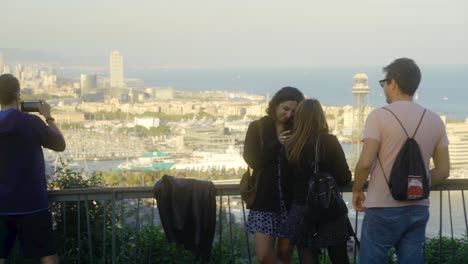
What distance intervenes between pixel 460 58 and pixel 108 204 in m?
88.0

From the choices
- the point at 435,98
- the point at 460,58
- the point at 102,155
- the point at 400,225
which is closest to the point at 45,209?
the point at 400,225

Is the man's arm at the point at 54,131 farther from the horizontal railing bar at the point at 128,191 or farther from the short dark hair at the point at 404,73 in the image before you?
the short dark hair at the point at 404,73

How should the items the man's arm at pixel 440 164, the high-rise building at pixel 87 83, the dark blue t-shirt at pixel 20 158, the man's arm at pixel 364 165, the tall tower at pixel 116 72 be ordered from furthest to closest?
the tall tower at pixel 116 72 → the high-rise building at pixel 87 83 → the dark blue t-shirt at pixel 20 158 → the man's arm at pixel 440 164 → the man's arm at pixel 364 165

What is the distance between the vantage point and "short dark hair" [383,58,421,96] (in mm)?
3594

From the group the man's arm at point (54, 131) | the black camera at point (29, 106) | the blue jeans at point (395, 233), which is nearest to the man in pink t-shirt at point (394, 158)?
the blue jeans at point (395, 233)

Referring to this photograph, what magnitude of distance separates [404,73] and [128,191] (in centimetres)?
210

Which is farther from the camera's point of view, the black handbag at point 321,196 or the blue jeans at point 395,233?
the black handbag at point 321,196

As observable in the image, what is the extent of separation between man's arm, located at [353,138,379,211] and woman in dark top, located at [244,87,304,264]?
48 cm

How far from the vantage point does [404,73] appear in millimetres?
3596

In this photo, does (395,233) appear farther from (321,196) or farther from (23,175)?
(23,175)

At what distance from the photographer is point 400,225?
11.9ft

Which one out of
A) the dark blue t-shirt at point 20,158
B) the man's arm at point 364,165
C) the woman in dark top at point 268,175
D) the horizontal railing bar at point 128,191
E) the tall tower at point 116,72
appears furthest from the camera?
the tall tower at point 116,72

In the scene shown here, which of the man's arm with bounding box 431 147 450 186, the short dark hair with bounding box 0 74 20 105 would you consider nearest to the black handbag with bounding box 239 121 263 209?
the man's arm with bounding box 431 147 450 186

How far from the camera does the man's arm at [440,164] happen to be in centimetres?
377
